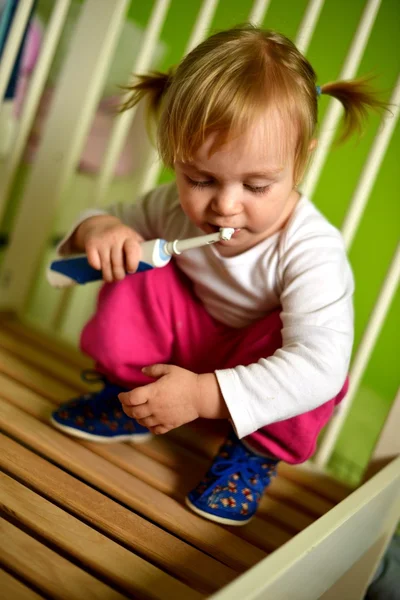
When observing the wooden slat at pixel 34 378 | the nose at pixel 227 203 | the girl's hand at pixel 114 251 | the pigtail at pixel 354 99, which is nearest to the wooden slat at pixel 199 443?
the wooden slat at pixel 34 378

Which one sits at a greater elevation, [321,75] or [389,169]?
[321,75]

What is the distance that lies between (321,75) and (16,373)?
3.34ft

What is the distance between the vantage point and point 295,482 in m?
0.83

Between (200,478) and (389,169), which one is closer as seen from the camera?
(200,478)

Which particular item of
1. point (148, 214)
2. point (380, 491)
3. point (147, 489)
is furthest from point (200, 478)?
point (148, 214)

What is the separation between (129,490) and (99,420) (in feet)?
0.41

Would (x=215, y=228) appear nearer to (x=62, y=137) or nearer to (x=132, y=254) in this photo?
(x=132, y=254)

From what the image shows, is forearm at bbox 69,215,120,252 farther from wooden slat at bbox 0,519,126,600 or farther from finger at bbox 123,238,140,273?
wooden slat at bbox 0,519,126,600

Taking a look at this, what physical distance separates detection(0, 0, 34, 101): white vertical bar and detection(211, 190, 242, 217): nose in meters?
0.50

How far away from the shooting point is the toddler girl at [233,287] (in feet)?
2.10

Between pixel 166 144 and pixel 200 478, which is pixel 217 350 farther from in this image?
pixel 166 144

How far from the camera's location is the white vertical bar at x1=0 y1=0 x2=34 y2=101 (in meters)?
0.97

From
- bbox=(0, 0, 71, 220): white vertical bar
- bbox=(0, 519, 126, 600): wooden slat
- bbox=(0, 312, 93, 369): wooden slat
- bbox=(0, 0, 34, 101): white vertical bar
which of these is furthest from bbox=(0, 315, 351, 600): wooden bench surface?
bbox=(0, 0, 34, 101): white vertical bar

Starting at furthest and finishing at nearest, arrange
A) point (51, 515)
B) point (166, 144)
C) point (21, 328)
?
1. point (21, 328)
2. point (166, 144)
3. point (51, 515)
